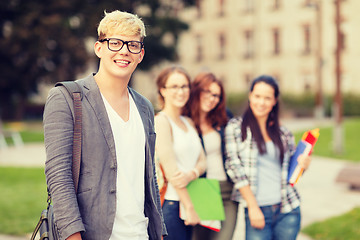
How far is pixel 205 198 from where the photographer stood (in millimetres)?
3975

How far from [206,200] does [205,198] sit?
0.02m

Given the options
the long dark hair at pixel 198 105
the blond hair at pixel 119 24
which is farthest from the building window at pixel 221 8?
the blond hair at pixel 119 24

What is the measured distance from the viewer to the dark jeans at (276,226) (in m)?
3.91

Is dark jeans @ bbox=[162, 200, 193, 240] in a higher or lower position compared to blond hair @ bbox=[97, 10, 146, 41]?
lower

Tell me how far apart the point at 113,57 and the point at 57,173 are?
0.64m

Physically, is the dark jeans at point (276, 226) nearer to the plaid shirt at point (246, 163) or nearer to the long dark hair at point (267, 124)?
the plaid shirt at point (246, 163)

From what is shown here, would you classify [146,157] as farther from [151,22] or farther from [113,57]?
[151,22]

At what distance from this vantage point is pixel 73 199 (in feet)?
7.53

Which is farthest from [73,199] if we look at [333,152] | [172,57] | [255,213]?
[172,57]

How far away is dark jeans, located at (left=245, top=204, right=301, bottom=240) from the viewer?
391 cm

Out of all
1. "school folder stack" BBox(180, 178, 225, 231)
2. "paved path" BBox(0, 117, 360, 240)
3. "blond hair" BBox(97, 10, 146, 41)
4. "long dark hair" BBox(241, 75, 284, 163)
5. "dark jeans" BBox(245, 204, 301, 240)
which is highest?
"blond hair" BBox(97, 10, 146, 41)

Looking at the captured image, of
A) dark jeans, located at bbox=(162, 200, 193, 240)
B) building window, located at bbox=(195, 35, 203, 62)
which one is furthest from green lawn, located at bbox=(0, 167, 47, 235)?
building window, located at bbox=(195, 35, 203, 62)

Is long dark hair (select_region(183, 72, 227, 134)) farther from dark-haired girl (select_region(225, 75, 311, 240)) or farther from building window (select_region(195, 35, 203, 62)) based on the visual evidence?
building window (select_region(195, 35, 203, 62))

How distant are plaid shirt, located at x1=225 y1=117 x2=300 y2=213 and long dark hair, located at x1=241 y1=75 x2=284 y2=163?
3 centimetres
